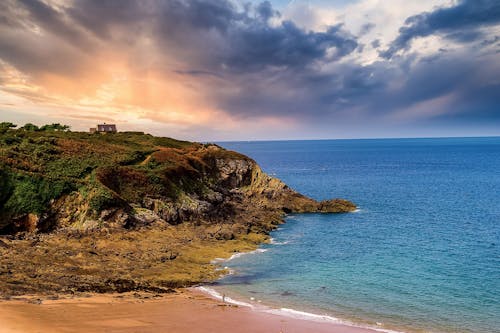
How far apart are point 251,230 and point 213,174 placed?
23645 millimetres

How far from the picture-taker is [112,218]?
43.6 meters

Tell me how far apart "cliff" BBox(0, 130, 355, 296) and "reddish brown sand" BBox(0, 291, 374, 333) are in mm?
3449

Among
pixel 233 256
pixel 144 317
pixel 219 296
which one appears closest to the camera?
pixel 144 317

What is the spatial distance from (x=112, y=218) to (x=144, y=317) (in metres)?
22.9

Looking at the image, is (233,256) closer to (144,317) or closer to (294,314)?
(294,314)

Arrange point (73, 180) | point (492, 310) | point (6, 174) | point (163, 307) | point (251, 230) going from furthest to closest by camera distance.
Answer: point (251, 230) → point (73, 180) → point (6, 174) → point (492, 310) → point (163, 307)

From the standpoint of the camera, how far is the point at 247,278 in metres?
34.3

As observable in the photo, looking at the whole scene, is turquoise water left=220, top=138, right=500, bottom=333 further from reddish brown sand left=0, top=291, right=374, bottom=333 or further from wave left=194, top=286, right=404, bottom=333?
reddish brown sand left=0, top=291, right=374, bottom=333

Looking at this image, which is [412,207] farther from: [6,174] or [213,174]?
[6,174]


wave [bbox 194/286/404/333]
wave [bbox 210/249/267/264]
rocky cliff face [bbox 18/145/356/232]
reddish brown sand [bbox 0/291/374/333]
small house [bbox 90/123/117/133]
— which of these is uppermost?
small house [bbox 90/123/117/133]

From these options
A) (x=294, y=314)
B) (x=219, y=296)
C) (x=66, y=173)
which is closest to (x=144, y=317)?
(x=219, y=296)

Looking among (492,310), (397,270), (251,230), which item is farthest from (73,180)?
(492,310)

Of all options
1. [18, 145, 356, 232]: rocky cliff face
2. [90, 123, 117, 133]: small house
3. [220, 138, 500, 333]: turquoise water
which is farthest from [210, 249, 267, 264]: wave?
[90, 123, 117, 133]: small house

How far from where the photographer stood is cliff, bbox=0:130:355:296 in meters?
31.5
